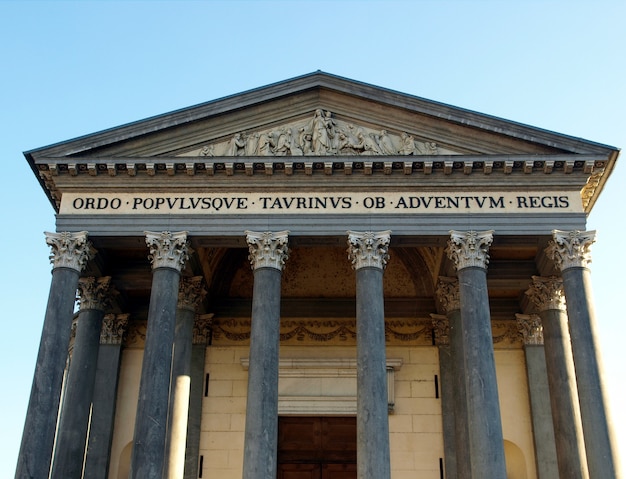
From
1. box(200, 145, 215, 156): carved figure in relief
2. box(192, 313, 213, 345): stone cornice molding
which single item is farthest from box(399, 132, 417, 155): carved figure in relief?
box(192, 313, 213, 345): stone cornice molding

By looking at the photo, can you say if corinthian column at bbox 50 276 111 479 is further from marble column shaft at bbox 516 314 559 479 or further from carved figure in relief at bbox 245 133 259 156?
marble column shaft at bbox 516 314 559 479

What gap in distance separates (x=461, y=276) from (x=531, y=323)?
5684 millimetres

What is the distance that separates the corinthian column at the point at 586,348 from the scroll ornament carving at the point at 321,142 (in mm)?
4708

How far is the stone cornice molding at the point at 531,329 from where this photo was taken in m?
26.0

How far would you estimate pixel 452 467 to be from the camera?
2467 cm

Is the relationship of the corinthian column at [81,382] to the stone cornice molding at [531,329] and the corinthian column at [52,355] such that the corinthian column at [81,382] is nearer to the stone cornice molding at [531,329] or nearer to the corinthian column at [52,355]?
the corinthian column at [52,355]

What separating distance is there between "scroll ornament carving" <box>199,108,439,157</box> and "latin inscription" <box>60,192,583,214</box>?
1.34 meters

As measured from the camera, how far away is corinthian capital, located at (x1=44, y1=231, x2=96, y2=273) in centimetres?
2200

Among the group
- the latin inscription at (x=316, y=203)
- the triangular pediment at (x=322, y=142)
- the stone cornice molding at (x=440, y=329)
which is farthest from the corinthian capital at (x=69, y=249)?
the stone cornice molding at (x=440, y=329)

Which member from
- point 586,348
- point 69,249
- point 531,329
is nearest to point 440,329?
point 531,329

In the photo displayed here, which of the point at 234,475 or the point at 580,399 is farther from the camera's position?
the point at 234,475

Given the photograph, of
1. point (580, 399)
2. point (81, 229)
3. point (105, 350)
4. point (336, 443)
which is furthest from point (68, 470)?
point (580, 399)

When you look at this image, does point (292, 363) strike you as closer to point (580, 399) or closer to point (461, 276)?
point (461, 276)

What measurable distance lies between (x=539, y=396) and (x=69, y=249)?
15.5 meters
